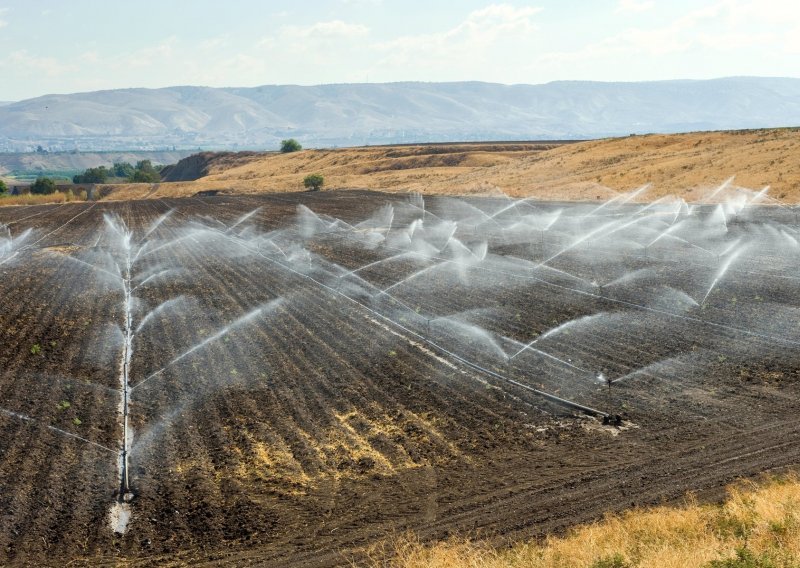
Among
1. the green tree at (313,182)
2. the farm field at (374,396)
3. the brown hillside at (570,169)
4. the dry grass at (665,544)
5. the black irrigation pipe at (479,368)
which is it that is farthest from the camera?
the green tree at (313,182)

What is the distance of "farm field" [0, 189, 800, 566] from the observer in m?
13.3

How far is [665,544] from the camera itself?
1063 cm

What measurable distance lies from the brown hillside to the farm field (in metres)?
31.0

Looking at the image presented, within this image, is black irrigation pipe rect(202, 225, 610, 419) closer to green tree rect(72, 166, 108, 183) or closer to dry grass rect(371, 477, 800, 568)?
dry grass rect(371, 477, 800, 568)

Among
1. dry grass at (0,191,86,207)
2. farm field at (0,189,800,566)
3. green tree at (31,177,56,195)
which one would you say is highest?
green tree at (31,177,56,195)

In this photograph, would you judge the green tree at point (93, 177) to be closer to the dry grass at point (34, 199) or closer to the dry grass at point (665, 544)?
the dry grass at point (34, 199)

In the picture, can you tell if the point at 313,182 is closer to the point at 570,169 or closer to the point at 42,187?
the point at 570,169

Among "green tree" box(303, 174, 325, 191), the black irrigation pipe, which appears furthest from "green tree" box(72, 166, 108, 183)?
the black irrigation pipe

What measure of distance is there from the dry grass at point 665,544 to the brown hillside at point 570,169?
52908 millimetres

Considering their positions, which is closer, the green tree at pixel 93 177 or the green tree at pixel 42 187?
the green tree at pixel 42 187

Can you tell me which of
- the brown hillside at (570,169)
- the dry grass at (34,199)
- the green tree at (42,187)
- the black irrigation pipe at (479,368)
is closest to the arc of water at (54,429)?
the black irrigation pipe at (479,368)

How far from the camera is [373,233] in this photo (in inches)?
2063

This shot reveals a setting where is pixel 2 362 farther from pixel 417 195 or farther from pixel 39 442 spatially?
pixel 417 195

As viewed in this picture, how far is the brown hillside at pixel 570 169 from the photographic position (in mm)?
68812
